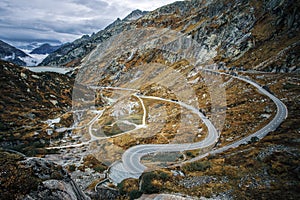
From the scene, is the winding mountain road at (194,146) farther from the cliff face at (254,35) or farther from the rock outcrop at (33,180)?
the cliff face at (254,35)

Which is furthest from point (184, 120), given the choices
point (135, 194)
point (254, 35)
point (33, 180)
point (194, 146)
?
point (254, 35)

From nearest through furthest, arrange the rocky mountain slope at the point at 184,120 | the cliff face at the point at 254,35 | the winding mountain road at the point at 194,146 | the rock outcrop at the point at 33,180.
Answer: the rock outcrop at the point at 33,180 < the rocky mountain slope at the point at 184,120 < the winding mountain road at the point at 194,146 < the cliff face at the point at 254,35

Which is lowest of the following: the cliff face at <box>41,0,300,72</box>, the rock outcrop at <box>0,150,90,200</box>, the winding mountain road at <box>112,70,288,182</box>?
the winding mountain road at <box>112,70,288,182</box>

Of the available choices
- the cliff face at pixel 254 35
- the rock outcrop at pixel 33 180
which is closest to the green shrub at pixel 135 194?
the rock outcrop at pixel 33 180

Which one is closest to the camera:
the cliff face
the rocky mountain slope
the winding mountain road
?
the rocky mountain slope

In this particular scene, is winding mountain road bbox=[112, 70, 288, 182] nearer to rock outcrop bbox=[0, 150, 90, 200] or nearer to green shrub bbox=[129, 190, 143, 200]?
green shrub bbox=[129, 190, 143, 200]

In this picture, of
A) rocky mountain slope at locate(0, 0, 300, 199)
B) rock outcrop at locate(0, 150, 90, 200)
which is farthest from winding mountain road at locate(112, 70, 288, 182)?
rock outcrop at locate(0, 150, 90, 200)

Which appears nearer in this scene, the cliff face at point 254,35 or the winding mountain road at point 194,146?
the winding mountain road at point 194,146

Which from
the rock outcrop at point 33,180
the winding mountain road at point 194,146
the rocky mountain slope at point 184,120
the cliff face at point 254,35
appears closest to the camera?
the rock outcrop at point 33,180

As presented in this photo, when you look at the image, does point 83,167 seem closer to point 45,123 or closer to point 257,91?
point 45,123

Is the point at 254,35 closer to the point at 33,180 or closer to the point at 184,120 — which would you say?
the point at 184,120

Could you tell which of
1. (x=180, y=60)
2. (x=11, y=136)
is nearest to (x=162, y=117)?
(x=11, y=136)

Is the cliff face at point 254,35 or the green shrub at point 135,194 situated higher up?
the cliff face at point 254,35
